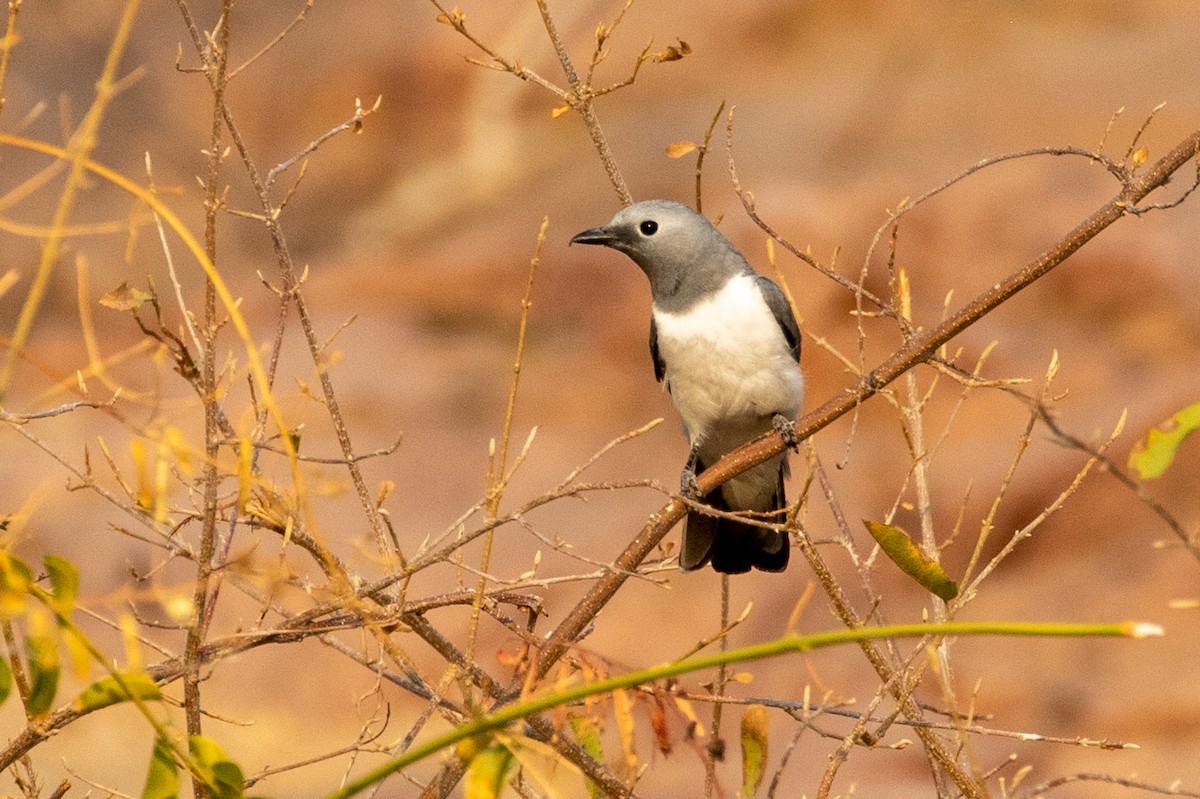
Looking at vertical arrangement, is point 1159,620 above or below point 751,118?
below

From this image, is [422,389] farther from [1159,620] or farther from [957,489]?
[1159,620]

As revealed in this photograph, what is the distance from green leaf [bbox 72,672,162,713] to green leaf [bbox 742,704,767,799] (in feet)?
3.47

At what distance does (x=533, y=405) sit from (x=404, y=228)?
4.73ft

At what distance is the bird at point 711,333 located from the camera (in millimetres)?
3873

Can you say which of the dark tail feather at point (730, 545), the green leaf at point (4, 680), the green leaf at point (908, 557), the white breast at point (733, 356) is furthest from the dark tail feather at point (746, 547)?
the green leaf at point (4, 680)

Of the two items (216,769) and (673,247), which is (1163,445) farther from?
(673,247)

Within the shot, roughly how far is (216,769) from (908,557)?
103 centimetres

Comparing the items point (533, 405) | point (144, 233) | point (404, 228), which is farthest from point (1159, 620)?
point (144, 233)

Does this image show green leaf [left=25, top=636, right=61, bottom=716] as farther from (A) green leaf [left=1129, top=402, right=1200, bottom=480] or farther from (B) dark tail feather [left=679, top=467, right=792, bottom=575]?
(B) dark tail feather [left=679, top=467, right=792, bottom=575]

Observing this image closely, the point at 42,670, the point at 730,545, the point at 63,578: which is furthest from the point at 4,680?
the point at 730,545

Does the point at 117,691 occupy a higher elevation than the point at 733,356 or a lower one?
lower

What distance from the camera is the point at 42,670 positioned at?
4.42 feet

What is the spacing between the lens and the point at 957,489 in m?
7.41

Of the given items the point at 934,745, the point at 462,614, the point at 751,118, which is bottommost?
the point at 934,745
